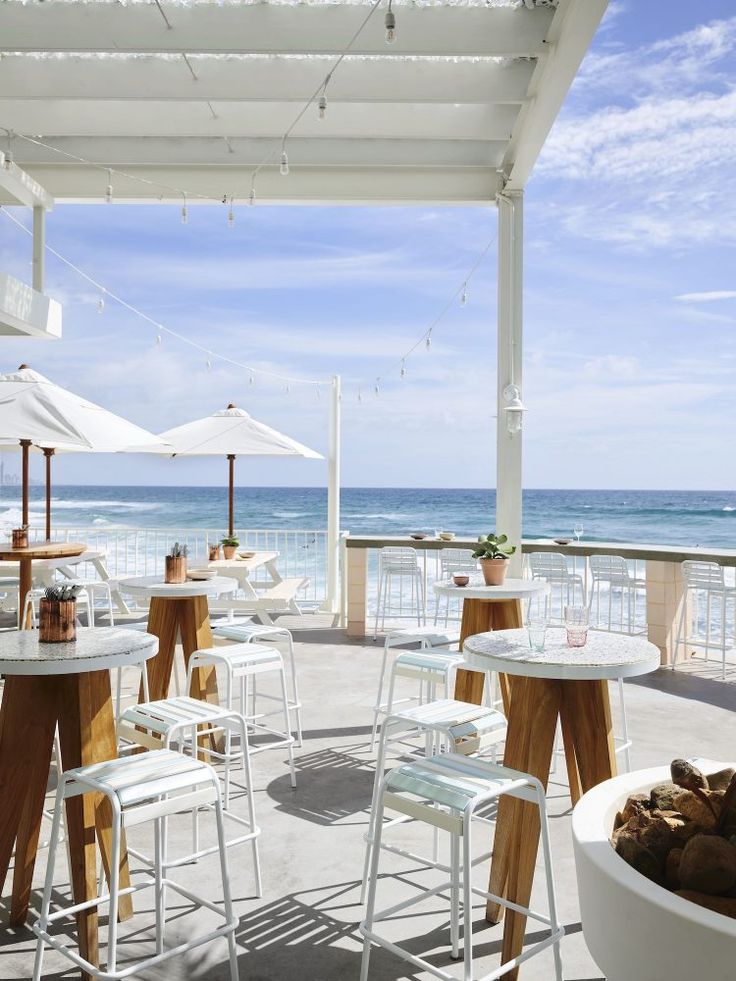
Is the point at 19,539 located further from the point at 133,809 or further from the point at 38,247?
the point at 133,809

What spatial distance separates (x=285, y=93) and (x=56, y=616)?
13.4ft

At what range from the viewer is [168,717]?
9.04ft

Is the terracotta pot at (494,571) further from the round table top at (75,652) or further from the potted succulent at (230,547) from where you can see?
the potted succulent at (230,547)

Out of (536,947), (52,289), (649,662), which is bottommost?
(536,947)

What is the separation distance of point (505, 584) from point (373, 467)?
1083 inches

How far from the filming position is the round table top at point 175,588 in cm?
414

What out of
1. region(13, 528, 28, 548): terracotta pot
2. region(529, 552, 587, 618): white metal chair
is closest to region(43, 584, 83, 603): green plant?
region(13, 528, 28, 548): terracotta pot

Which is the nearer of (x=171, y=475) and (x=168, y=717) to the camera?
(x=168, y=717)

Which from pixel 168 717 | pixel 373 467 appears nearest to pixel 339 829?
pixel 168 717

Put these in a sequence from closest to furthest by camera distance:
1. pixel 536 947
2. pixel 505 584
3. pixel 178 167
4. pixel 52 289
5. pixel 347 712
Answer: pixel 536 947 → pixel 505 584 → pixel 347 712 → pixel 178 167 → pixel 52 289

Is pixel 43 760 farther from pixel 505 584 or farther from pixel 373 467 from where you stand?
pixel 373 467

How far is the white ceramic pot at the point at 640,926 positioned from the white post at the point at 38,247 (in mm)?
6609

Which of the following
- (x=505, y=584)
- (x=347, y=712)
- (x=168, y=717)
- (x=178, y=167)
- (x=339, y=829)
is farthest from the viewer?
(x=178, y=167)

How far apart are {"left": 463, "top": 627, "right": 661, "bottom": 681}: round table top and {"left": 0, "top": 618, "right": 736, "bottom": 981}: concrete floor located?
2.69 ft
